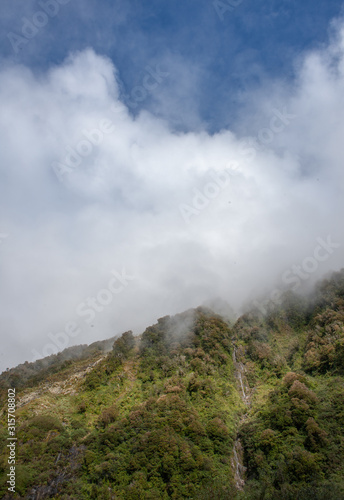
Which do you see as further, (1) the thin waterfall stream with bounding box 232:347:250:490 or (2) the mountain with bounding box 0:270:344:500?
(1) the thin waterfall stream with bounding box 232:347:250:490

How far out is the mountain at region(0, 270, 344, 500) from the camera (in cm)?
4222

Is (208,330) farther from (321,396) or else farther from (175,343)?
(321,396)

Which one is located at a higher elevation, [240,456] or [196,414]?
[196,414]

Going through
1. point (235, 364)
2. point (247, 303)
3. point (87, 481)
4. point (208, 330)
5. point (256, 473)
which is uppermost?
point (247, 303)

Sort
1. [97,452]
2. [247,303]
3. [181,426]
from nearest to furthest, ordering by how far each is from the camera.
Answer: [97,452], [181,426], [247,303]

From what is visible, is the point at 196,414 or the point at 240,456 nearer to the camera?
the point at 240,456

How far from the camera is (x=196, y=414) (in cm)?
5816

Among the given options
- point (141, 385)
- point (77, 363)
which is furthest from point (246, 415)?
point (77, 363)

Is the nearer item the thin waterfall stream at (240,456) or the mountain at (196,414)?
the mountain at (196,414)

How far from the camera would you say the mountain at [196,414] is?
42.2 m

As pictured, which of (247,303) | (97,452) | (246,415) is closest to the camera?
(97,452)

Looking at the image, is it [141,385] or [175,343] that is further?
[175,343]

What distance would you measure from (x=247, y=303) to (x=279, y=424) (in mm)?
66335

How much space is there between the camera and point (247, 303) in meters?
116
